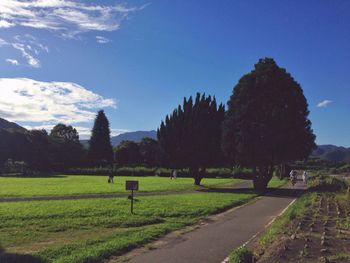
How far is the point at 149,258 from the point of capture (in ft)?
34.8

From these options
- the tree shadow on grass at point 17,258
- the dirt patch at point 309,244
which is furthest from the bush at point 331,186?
the tree shadow on grass at point 17,258

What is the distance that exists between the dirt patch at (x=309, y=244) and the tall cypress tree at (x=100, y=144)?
9595 centimetres

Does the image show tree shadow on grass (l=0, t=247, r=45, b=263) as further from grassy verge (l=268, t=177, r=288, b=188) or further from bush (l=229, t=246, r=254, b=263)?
grassy verge (l=268, t=177, r=288, b=188)

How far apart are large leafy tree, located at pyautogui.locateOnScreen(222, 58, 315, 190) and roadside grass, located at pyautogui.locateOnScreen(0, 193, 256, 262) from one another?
39.8 ft

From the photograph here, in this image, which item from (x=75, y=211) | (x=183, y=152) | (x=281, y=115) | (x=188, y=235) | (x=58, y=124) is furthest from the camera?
(x=58, y=124)

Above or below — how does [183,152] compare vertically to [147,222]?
above

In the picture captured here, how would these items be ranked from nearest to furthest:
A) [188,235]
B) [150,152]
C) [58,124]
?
[188,235], [150,152], [58,124]

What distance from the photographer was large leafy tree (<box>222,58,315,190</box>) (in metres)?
35.0

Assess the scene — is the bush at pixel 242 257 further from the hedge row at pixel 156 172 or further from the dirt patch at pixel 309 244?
the hedge row at pixel 156 172

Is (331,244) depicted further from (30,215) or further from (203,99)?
(203,99)

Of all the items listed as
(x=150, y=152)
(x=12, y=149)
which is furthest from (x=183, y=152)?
(x=150, y=152)

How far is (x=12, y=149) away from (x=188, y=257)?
87.7 metres

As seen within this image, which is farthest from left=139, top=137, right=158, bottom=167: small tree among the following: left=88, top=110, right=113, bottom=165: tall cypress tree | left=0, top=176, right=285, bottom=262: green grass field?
left=0, top=176, right=285, bottom=262: green grass field

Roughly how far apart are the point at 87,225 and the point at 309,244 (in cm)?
814
